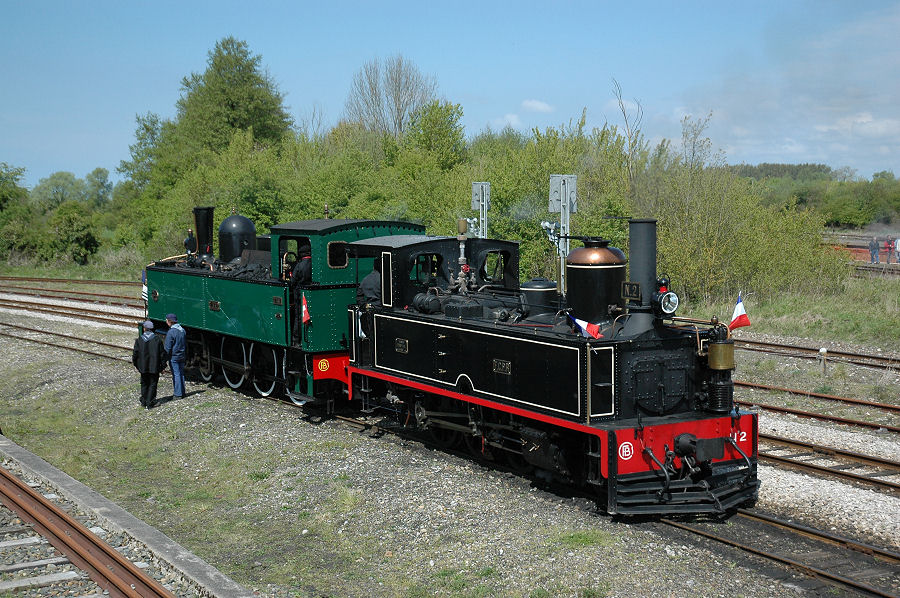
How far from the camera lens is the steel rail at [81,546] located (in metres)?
6.43

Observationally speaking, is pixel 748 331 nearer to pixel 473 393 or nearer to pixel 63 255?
pixel 473 393

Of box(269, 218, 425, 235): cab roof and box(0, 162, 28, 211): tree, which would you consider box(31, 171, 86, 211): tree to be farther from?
box(269, 218, 425, 235): cab roof

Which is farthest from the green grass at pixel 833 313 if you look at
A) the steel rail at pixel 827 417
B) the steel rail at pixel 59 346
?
the steel rail at pixel 59 346

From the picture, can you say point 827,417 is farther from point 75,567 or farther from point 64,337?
point 64,337

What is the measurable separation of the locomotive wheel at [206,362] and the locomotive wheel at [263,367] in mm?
1469

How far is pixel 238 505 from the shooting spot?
9141 millimetres

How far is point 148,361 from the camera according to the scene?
45.1 feet

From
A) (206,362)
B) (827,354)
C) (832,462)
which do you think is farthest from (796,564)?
(206,362)

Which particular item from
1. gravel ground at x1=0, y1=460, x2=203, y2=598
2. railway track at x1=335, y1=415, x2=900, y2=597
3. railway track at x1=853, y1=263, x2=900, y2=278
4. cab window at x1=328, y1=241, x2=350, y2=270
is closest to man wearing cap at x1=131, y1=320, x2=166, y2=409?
cab window at x1=328, y1=241, x2=350, y2=270

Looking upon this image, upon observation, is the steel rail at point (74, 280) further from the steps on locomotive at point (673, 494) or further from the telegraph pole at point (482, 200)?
the steps on locomotive at point (673, 494)

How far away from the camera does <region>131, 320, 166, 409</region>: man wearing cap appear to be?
45.1 feet

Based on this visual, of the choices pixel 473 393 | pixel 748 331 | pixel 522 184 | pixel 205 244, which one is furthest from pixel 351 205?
pixel 473 393

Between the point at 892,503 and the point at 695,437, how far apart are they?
2.31m

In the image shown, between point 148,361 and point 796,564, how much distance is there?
10.7 meters
